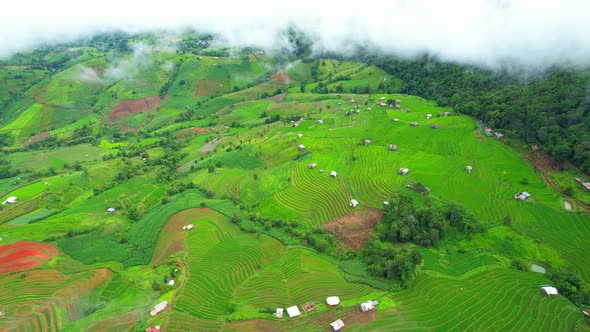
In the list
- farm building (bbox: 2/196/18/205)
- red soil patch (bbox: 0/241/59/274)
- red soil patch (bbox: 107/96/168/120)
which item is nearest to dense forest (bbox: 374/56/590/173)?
red soil patch (bbox: 0/241/59/274)

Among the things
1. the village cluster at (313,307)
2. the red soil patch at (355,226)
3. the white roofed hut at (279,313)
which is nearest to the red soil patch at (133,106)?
the red soil patch at (355,226)

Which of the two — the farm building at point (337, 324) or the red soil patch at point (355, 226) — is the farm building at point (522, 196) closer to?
the red soil patch at point (355, 226)

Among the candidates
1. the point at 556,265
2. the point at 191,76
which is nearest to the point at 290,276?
the point at 556,265

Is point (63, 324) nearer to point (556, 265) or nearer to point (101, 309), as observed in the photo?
point (101, 309)

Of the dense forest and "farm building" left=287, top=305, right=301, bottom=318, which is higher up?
→ the dense forest

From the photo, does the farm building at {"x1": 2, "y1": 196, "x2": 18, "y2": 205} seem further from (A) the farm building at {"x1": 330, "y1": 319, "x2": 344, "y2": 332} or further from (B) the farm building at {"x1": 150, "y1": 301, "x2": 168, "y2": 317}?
(A) the farm building at {"x1": 330, "y1": 319, "x2": 344, "y2": 332}

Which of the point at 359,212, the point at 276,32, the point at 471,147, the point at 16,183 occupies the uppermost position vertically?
the point at 276,32

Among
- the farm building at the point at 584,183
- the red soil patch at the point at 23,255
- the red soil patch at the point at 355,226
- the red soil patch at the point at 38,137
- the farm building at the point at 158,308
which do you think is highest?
the farm building at the point at 584,183
